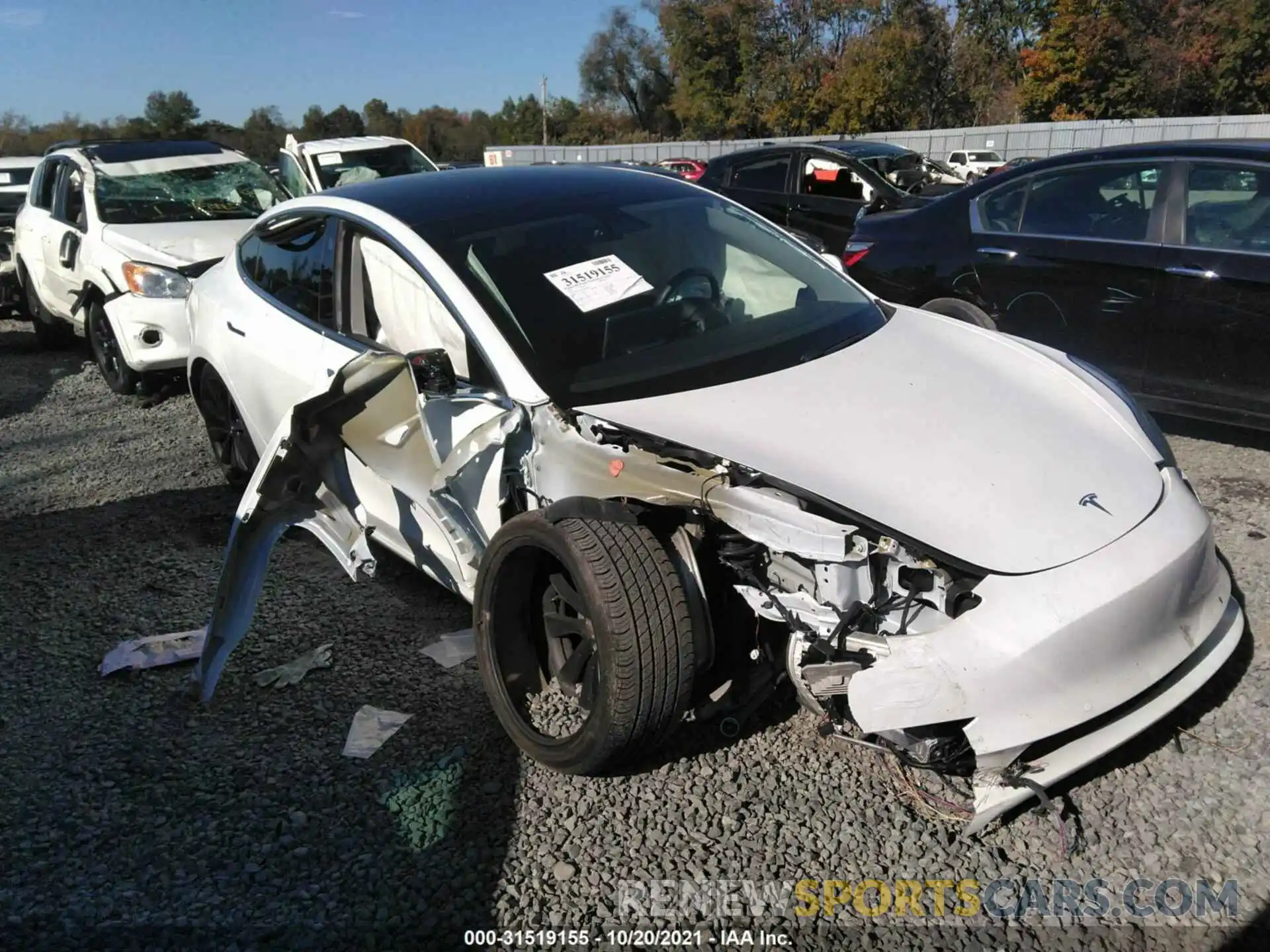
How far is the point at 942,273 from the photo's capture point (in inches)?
216

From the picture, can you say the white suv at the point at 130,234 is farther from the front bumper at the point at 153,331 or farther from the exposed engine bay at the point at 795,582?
the exposed engine bay at the point at 795,582

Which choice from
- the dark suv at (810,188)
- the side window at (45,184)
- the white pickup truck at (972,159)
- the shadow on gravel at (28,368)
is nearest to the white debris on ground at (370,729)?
the shadow on gravel at (28,368)

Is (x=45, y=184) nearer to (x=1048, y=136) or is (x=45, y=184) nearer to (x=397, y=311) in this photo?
(x=397, y=311)

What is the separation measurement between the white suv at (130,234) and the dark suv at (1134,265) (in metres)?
4.78

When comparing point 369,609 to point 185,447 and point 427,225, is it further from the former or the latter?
point 185,447

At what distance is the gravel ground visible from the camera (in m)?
2.30

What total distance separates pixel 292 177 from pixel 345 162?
2.44ft

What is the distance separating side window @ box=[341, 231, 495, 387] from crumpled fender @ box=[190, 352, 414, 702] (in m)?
0.22

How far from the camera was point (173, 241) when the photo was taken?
22.6 ft

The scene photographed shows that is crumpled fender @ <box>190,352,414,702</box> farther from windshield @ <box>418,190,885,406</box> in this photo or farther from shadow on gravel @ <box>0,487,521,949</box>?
windshield @ <box>418,190,885,406</box>

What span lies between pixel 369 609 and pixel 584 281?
1.54 m

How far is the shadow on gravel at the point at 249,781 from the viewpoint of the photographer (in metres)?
2.32

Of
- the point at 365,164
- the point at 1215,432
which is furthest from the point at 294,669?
the point at 365,164

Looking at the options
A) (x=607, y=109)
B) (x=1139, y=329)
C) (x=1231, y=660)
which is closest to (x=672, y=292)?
(x=1231, y=660)
